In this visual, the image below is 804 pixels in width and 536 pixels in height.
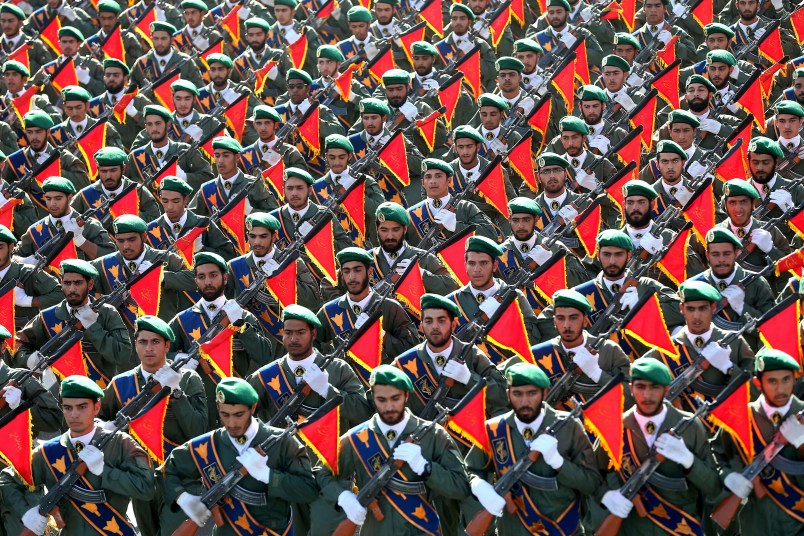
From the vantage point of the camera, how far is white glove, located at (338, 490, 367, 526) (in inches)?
482

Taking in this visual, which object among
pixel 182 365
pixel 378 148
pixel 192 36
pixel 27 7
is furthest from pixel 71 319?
pixel 27 7

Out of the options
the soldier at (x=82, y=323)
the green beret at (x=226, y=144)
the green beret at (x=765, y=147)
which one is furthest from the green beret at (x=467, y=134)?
the soldier at (x=82, y=323)

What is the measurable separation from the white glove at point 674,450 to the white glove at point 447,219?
5928mm

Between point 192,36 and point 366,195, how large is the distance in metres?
7.01

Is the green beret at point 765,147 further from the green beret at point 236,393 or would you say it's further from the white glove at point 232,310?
the green beret at point 236,393

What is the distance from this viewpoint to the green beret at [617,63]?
21000 mm

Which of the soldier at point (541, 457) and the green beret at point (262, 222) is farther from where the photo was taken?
the green beret at point (262, 222)

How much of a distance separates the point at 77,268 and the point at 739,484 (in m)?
6.86

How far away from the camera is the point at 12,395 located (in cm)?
1415

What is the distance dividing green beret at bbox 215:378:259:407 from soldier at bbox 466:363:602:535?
6.12 ft

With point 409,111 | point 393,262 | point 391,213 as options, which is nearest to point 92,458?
point 393,262

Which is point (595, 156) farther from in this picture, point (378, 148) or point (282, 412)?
point (282, 412)

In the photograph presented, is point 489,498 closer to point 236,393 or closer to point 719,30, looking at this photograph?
point 236,393

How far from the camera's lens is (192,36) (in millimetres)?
24562
